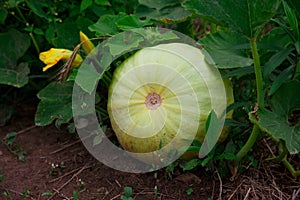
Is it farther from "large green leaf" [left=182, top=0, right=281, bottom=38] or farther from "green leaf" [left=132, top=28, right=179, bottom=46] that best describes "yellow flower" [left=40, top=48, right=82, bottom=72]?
"large green leaf" [left=182, top=0, right=281, bottom=38]

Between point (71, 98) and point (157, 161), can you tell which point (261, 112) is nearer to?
point (157, 161)

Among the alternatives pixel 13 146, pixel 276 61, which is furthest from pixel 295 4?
pixel 13 146

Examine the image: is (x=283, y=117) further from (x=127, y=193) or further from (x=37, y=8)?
(x=37, y=8)

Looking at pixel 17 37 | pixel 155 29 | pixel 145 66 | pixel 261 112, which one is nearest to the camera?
pixel 261 112

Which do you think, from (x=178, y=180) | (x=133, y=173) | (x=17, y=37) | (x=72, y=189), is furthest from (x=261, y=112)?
(x=17, y=37)

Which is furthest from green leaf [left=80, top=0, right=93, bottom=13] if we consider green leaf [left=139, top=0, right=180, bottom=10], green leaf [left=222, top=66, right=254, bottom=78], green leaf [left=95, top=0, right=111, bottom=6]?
green leaf [left=222, top=66, right=254, bottom=78]

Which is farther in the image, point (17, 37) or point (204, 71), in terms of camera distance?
point (17, 37)

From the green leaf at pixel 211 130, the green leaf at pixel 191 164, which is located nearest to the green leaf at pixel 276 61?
the green leaf at pixel 211 130
